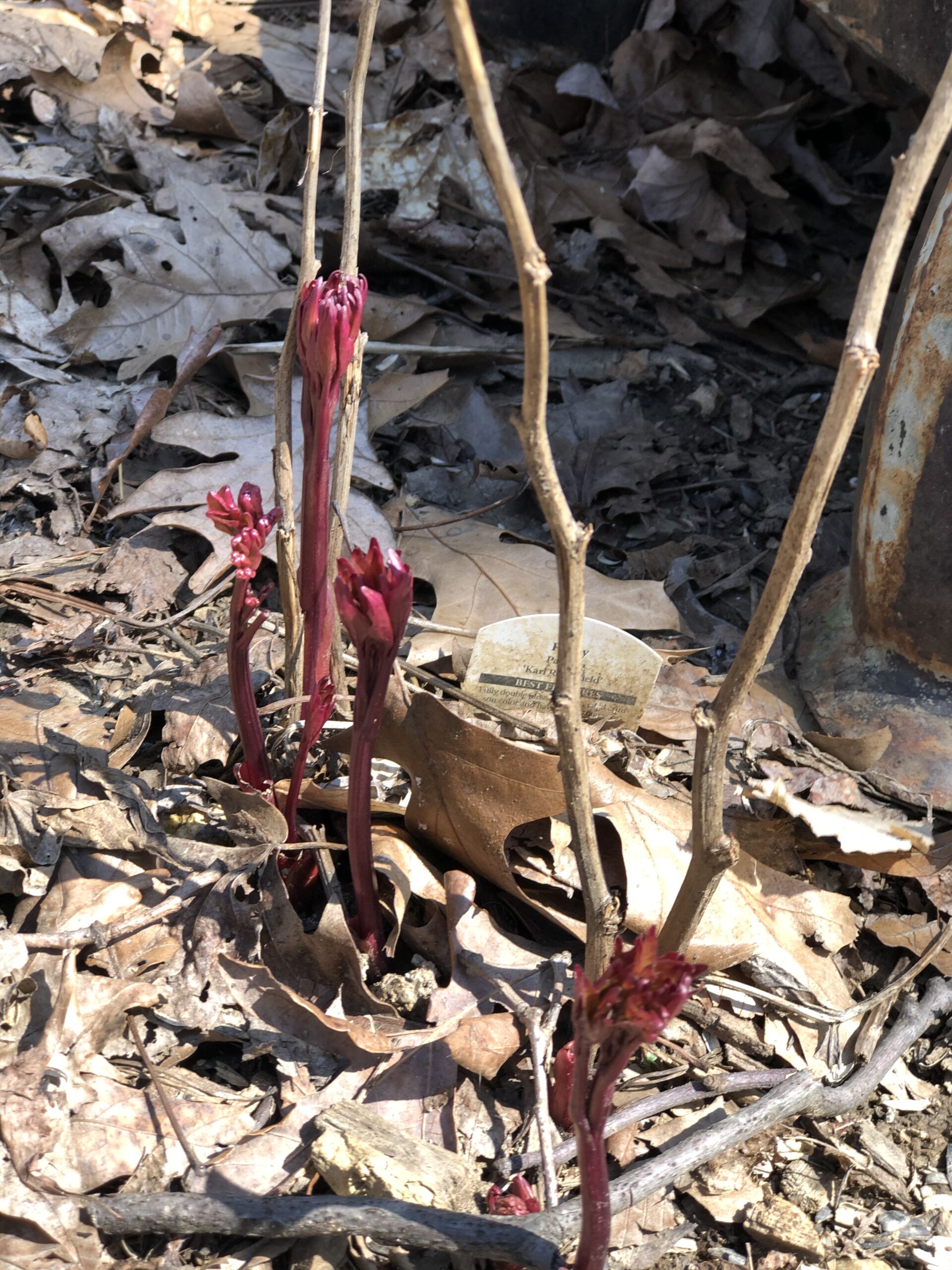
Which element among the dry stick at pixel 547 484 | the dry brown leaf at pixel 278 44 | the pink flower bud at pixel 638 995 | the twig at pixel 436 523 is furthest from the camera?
the dry brown leaf at pixel 278 44

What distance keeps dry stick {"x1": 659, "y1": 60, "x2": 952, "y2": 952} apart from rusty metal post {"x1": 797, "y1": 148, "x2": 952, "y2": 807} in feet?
2.88

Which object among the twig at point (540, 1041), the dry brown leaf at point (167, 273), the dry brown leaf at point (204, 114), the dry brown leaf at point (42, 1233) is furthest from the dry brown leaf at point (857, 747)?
the dry brown leaf at point (204, 114)

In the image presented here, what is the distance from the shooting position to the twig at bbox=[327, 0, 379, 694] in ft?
4.31

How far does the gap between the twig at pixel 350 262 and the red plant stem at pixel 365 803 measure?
208 mm

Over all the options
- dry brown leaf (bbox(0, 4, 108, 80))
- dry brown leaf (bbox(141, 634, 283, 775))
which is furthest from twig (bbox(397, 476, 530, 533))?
dry brown leaf (bbox(0, 4, 108, 80))

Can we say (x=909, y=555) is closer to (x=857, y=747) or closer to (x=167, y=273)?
(x=857, y=747)

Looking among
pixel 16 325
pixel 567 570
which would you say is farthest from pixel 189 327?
pixel 567 570

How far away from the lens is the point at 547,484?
0.92m

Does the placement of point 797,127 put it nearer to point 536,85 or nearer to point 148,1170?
point 536,85

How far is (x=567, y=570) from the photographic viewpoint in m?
0.98

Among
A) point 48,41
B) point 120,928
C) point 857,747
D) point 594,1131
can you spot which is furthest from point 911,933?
point 48,41

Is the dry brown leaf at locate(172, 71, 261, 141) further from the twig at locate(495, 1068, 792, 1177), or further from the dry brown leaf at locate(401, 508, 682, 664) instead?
the twig at locate(495, 1068, 792, 1177)

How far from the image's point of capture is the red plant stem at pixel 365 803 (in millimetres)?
1226

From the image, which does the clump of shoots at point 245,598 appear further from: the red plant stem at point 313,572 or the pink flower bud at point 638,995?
the pink flower bud at point 638,995
